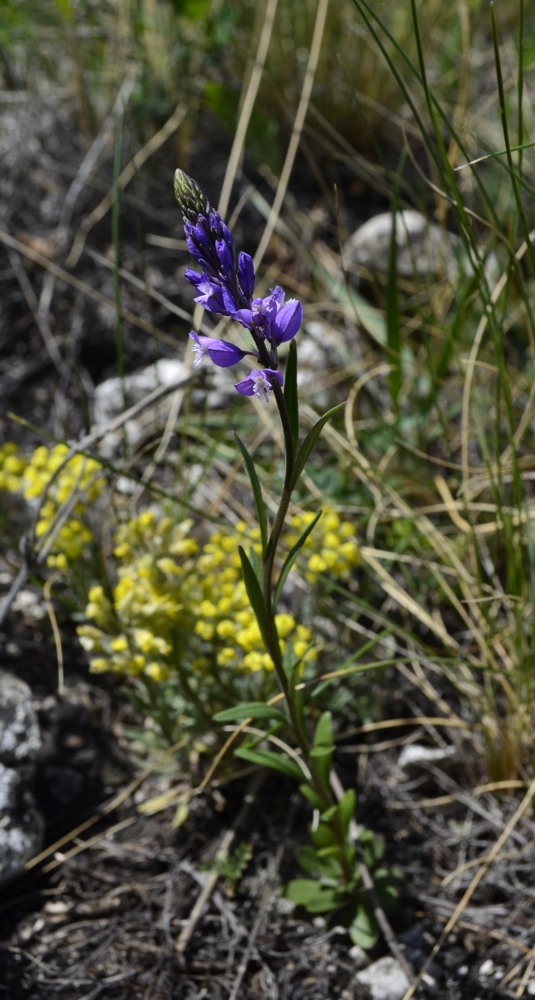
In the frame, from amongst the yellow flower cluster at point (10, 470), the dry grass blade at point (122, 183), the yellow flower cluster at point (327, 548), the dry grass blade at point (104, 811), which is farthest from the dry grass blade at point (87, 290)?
the dry grass blade at point (104, 811)

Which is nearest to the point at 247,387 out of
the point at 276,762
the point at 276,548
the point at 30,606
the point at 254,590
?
the point at 254,590

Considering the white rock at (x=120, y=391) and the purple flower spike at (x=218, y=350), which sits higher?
the white rock at (x=120, y=391)

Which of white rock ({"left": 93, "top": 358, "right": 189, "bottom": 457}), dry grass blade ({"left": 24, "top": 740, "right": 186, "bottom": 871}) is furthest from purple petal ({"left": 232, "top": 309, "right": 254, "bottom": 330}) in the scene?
white rock ({"left": 93, "top": 358, "right": 189, "bottom": 457})

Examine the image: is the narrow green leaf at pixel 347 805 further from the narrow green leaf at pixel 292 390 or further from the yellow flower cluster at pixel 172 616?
the narrow green leaf at pixel 292 390

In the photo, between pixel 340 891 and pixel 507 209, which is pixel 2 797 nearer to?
pixel 340 891

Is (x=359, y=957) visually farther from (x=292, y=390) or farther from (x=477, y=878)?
(x=292, y=390)

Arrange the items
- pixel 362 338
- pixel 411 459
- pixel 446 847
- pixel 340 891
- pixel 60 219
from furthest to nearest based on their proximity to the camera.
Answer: pixel 60 219
pixel 362 338
pixel 411 459
pixel 446 847
pixel 340 891

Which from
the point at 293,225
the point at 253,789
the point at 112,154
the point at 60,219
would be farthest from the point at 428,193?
the point at 253,789
